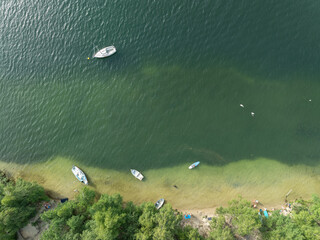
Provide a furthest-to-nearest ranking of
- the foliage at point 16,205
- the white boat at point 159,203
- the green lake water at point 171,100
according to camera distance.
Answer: the green lake water at point 171,100, the white boat at point 159,203, the foliage at point 16,205

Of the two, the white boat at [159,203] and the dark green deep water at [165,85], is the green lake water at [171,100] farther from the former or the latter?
the white boat at [159,203]

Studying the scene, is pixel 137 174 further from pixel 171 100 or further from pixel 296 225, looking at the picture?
pixel 296 225

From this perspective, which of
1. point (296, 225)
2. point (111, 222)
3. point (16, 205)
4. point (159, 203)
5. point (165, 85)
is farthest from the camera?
point (165, 85)

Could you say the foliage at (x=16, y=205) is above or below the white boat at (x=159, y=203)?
above

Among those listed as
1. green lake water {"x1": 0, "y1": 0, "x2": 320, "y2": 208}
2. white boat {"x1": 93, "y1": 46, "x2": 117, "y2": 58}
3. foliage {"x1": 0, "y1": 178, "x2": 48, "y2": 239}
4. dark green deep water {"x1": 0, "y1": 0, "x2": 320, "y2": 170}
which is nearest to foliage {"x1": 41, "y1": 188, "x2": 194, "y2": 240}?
foliage {"x1": 0, "y1": 178, "x2": 48, "y2": 239}

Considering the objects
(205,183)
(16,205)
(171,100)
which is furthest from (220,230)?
(16,205)

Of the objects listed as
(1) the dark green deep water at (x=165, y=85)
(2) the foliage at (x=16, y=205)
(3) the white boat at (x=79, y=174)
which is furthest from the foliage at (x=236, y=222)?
(2) the foliage at (x=16, y=205)
